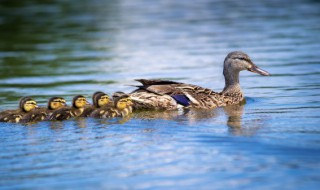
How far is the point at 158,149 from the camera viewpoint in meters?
8.59

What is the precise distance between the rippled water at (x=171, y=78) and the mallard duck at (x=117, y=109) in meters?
0.14

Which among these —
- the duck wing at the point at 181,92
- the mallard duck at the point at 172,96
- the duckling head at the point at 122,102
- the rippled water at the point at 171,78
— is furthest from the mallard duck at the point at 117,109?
the duck wing at the point at 181,92

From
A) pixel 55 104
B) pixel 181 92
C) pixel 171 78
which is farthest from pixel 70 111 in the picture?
pixel 171 78

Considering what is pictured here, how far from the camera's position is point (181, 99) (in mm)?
11156

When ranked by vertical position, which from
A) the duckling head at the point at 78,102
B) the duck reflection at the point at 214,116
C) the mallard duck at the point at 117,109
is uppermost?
the duckling head at the point at 78,102

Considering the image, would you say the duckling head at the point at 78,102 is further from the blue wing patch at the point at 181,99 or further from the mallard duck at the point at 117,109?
the blue wing patch at the point at 181,99

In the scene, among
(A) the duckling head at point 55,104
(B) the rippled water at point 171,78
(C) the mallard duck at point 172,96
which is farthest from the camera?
(C) the mallard duck at point 172,96

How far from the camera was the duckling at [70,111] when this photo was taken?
10.2m

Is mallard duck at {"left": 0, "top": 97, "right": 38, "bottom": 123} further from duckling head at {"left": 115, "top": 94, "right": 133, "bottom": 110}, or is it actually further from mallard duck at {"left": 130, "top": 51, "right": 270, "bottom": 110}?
mallard duck at {"left": 130, "top": 51, "right": 270, "bottom": 110}

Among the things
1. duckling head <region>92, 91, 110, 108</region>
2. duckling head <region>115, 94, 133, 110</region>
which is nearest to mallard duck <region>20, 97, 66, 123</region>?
duckling head <region>92, 91, 110, 108</region>

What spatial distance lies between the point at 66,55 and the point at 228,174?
10856mm

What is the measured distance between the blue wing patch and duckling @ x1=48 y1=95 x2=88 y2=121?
126 cm

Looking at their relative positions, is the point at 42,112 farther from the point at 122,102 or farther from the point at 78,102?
the point at 122,102

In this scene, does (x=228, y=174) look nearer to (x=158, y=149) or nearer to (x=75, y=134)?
(x=158, y=149)
